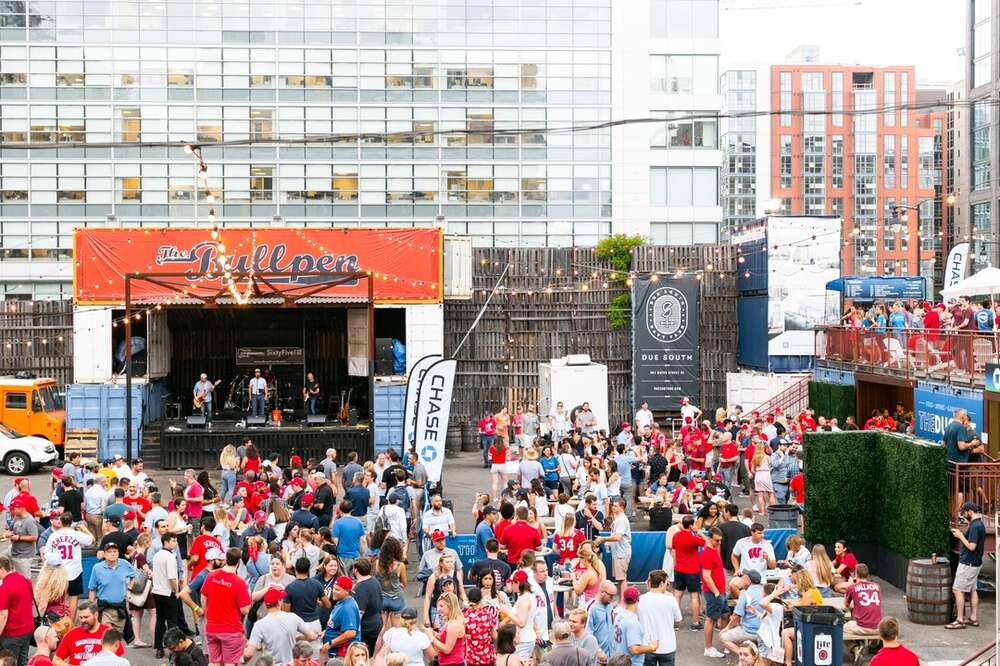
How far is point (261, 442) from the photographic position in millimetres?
26719

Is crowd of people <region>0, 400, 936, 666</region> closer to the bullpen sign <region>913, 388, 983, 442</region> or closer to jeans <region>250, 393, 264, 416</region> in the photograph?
the bullpen sign <region>913, 388, 983, 442</region>

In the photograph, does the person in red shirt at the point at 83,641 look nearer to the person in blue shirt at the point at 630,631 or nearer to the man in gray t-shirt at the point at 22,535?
the person in blue shirt at the point at 630,631

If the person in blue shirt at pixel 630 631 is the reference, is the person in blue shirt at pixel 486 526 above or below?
above

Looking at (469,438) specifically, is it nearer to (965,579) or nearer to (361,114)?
(361,114)

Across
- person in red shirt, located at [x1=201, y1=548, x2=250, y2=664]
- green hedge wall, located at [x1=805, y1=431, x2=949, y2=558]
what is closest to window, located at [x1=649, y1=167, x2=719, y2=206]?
green hedge wall, located at [x1=805, y1=431, x2=949, y2=558]

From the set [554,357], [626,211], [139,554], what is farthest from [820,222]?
[139,554]

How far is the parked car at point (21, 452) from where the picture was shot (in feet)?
82.7

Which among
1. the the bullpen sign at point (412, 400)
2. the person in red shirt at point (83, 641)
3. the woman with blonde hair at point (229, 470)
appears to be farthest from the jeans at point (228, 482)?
the person in red shirt at point (83, 641)

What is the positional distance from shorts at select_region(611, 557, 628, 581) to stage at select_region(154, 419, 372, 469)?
13.1 meters

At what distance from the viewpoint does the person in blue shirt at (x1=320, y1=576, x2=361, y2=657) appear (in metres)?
9.89

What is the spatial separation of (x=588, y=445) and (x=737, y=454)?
288 cm

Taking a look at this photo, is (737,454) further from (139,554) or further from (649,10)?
(649,10)

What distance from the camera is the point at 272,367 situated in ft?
107

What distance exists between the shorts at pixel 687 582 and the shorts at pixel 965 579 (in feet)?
10.7
